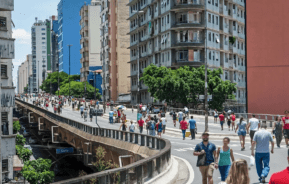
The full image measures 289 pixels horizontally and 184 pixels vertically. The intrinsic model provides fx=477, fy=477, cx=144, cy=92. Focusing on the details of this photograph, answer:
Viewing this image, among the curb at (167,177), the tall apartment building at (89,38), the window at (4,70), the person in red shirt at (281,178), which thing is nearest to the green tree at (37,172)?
the window at (4,70)

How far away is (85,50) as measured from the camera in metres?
139

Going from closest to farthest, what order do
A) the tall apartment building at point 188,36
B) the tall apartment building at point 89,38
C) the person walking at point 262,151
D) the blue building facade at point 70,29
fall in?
the person walking at point 262,151 < the tall apartment building at point 188,36 < the tall apartment building at point 89,38 < the blue building facade at point 70,29

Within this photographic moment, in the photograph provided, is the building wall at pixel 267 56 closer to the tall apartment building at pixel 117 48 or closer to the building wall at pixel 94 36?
the tall apartment building at pixel 117 48

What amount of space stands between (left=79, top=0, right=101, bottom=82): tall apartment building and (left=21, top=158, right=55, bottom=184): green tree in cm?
9301

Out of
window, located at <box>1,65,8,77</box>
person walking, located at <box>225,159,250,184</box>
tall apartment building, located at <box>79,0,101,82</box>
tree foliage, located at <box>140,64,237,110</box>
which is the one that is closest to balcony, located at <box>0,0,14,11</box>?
window, located at <box>1,65,8,77</box>

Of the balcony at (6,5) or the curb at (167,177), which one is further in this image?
the balcony at (6,5)

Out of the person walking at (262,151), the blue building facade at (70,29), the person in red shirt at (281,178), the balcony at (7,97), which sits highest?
the blue building facade at (70,29)

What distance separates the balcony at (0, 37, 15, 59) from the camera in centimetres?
3547

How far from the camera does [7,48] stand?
1416 inches

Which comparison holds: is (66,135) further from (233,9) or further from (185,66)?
(233,9)

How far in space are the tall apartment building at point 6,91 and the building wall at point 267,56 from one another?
25.8m

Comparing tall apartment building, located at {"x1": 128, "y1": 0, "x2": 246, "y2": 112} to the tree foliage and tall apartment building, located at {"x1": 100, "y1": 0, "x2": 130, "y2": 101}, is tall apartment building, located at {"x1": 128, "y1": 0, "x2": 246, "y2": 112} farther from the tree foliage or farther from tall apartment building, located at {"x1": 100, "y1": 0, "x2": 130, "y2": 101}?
tall apartment building, located at {"x1": 100, "y1": 0, "x2": 130, "y2": 101}

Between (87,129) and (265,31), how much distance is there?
837 inches

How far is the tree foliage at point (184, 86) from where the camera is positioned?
6348 cm
